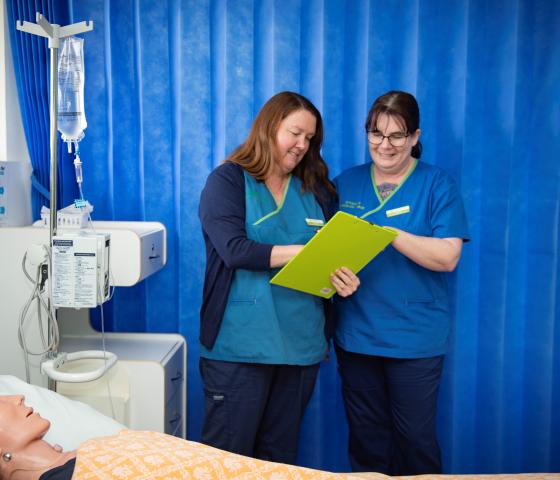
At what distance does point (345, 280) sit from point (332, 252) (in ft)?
0.44

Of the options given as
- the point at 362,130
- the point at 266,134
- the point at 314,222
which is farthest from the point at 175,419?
the point at 362,130

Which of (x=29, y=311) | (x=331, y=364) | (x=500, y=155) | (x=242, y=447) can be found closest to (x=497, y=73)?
(x=500, y=155)

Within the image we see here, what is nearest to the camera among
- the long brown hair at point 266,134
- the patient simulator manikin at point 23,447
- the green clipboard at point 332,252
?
the patient simulator manikin at point 23,447

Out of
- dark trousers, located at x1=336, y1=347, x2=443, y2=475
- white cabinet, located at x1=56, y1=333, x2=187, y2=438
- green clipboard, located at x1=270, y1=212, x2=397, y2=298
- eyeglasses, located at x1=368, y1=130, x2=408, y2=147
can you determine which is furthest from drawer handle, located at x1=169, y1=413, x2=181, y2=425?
eyeglasses, located at x1=368, y1=130, x2=408, y2=147

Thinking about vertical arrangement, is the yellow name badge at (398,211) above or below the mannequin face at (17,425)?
above

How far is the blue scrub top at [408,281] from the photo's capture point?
1.88 metres

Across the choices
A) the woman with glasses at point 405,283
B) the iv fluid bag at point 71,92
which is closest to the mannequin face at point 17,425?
the iv fluid bag at point 71,92

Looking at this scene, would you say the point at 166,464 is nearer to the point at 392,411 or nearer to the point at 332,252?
the point at 332,252

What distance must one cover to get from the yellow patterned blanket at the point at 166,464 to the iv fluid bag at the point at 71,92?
3.35 feet

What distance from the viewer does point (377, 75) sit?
2.30 m

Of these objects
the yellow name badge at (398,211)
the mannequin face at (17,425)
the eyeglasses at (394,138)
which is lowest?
the mannequin face at (17,425)

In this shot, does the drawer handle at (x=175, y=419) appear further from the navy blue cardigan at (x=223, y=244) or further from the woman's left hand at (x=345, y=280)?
the woman's left hand at (x=345, y=280)

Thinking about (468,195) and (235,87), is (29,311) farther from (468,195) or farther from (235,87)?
(468,195)

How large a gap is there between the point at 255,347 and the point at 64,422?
56 centimetres
